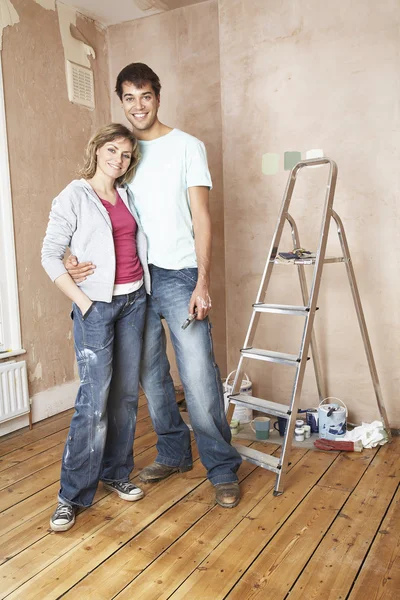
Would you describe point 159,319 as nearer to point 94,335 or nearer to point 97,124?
point 94,335

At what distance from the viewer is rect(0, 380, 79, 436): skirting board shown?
318 cm

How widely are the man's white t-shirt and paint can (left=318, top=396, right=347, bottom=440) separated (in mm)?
1169

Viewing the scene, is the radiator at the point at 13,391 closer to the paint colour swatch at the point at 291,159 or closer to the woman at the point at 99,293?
the woman at the point at 99,293

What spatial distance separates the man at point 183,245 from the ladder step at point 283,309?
1.34ft

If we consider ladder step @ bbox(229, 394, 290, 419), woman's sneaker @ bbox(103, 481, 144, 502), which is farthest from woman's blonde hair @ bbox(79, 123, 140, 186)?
woman's sneaker @ bbox(103, 481, 144, 502)

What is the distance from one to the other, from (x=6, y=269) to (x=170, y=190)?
140 cm

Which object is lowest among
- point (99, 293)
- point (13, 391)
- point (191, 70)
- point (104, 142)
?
point (13, 391)

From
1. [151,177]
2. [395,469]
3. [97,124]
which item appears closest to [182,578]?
[395,469]

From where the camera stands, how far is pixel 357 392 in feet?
10.0

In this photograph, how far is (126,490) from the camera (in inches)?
90.4

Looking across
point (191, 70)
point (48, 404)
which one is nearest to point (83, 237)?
point (48, 404)

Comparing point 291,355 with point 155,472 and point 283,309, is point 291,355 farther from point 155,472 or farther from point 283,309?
point 155,472

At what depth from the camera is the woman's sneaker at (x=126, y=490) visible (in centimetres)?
227

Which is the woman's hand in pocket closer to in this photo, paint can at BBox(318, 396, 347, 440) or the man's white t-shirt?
the man's white t-shirt
